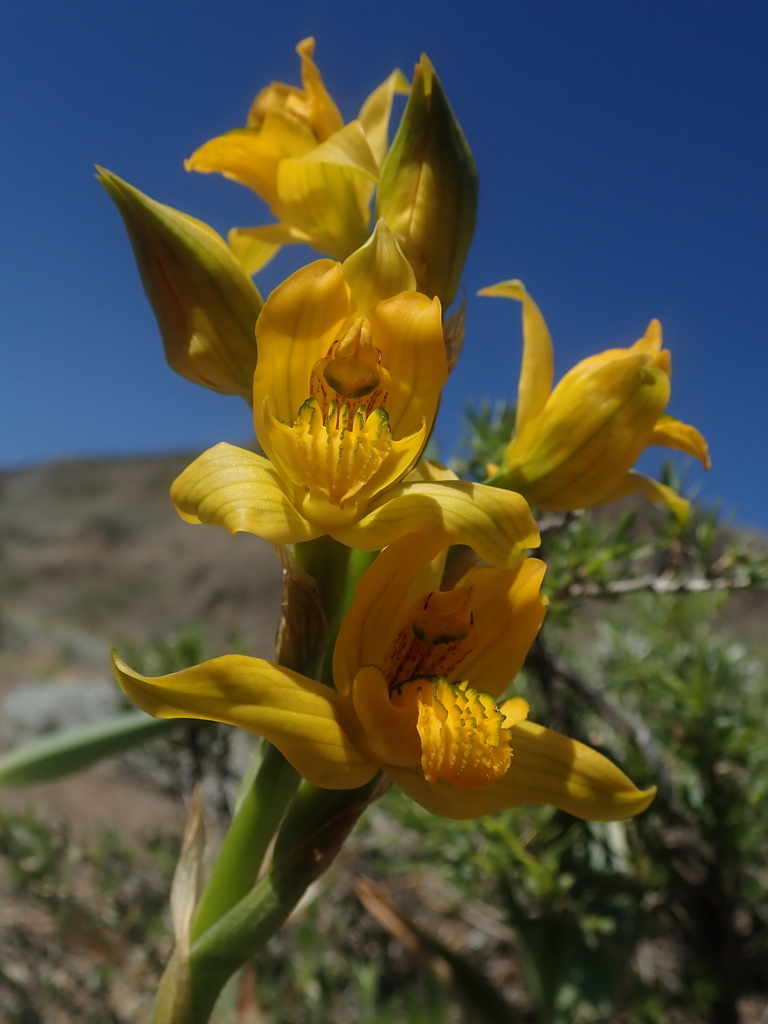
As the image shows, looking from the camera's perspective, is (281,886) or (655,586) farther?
(655,586)

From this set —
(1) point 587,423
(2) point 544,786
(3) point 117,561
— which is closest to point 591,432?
(1) point 587,423

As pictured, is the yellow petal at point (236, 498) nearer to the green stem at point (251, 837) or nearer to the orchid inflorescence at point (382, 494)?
the orchid inflorescence at point (382, 494)

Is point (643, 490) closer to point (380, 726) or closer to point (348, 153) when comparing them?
point (380, 726)

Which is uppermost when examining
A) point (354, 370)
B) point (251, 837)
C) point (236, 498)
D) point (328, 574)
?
point (354, 370)

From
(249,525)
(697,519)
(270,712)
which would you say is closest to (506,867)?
(697,519)

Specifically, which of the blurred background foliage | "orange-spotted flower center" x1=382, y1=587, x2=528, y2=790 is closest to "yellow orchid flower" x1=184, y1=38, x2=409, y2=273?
"orange-spotted flower center" x1=382, y1=587, x2=528, y2=790
